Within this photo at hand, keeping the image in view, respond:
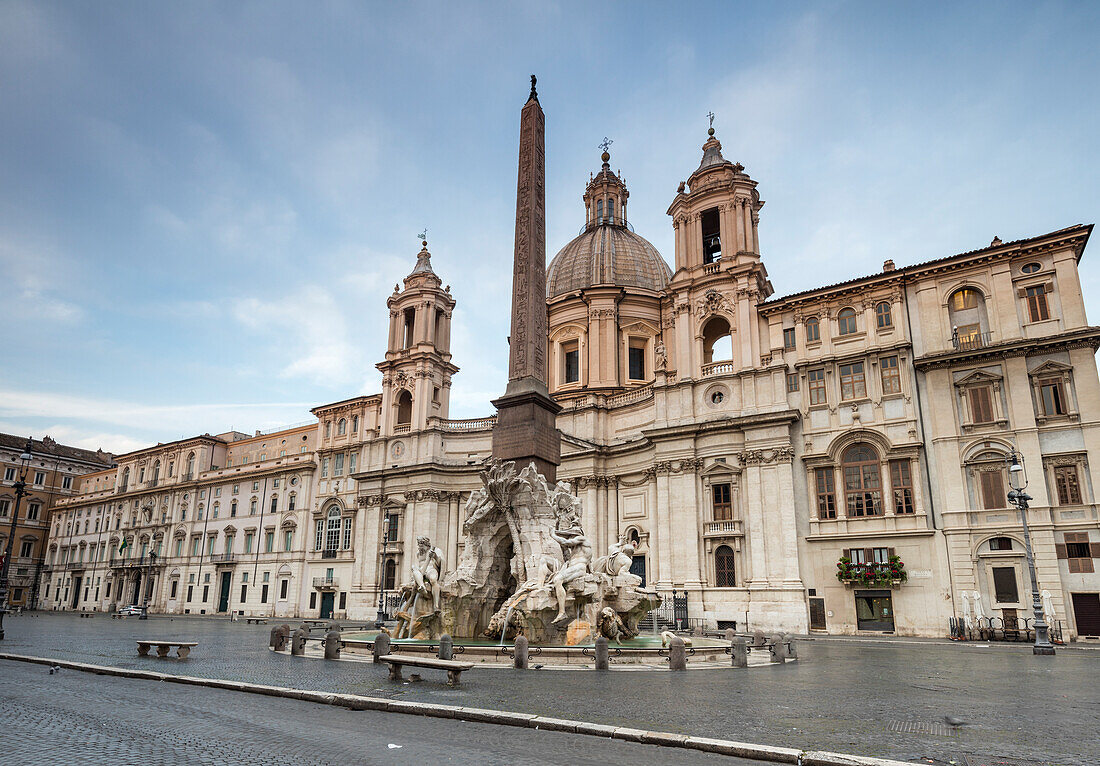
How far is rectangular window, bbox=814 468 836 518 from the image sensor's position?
32.5m

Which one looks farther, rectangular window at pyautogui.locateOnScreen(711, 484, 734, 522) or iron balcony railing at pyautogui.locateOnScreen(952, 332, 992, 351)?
rectangular window at pyautogui.locateOnScreen(711, 484, 734, 522)

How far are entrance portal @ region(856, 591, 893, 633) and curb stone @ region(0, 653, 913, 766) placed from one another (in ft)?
87.6

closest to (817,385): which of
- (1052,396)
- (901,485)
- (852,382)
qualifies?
(852,382)

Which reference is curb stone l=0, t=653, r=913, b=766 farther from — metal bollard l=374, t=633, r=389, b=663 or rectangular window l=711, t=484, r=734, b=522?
rectangular window l=711, t=484, r=734, b=522

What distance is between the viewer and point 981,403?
29984 millimetres

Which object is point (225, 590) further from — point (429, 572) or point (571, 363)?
point (429, 572)

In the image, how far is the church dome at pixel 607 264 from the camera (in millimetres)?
49656

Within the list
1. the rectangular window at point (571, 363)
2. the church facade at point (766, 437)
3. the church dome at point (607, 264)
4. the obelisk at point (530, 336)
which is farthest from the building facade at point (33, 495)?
the obelisk at point (530, 336)

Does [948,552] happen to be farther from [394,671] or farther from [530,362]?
[394,671]

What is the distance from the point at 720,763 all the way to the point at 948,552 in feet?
88.9

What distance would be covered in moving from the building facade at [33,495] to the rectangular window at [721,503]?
236 ft

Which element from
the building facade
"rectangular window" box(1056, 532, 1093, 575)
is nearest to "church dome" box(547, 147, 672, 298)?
"rectangular window" box(1056, 532, 1093, 575)

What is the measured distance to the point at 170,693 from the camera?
10609mm

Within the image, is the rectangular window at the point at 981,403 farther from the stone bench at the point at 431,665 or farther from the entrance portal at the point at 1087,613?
the stone bench at the point at 431,665
